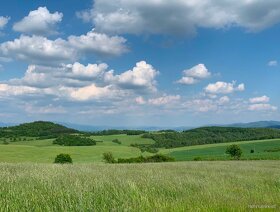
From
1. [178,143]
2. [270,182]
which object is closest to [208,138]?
[178,143]

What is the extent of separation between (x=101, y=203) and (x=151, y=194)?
2187 millimetres

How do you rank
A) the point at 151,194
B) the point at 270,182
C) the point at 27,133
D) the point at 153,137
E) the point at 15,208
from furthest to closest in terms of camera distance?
1. the point at 27,133
2. the point at 153,137
3. the point at 270,182
4. the point at 151,194
5. the point at 15,208

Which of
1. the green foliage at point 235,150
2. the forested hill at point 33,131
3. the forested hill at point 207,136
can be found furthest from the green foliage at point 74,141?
the green foliage at point 235,150

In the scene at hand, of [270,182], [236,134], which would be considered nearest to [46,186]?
[270,182]

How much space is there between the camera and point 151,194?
9.85 meters

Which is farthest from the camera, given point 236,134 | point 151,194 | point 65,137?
point 236,134

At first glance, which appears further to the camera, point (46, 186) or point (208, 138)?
point (208, 138)

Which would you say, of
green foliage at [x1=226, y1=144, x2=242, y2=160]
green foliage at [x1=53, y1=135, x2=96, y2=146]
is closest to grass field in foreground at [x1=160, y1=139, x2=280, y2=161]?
green foliage at [x1=226, y1=144, x2=242, y2=160]

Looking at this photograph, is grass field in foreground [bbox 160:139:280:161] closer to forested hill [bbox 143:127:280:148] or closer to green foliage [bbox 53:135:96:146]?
forested hill [bbox 143:127:280:148]

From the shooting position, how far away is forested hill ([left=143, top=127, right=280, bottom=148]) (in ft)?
492

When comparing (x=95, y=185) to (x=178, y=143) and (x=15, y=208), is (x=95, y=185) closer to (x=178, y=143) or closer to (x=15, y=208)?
(x=15, y=208)

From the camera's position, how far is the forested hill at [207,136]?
14988 centimetres

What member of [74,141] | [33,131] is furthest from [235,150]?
[33,131]

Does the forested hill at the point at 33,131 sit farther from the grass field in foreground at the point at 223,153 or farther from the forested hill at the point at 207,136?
the grass field in foreground at the point at 223,153
